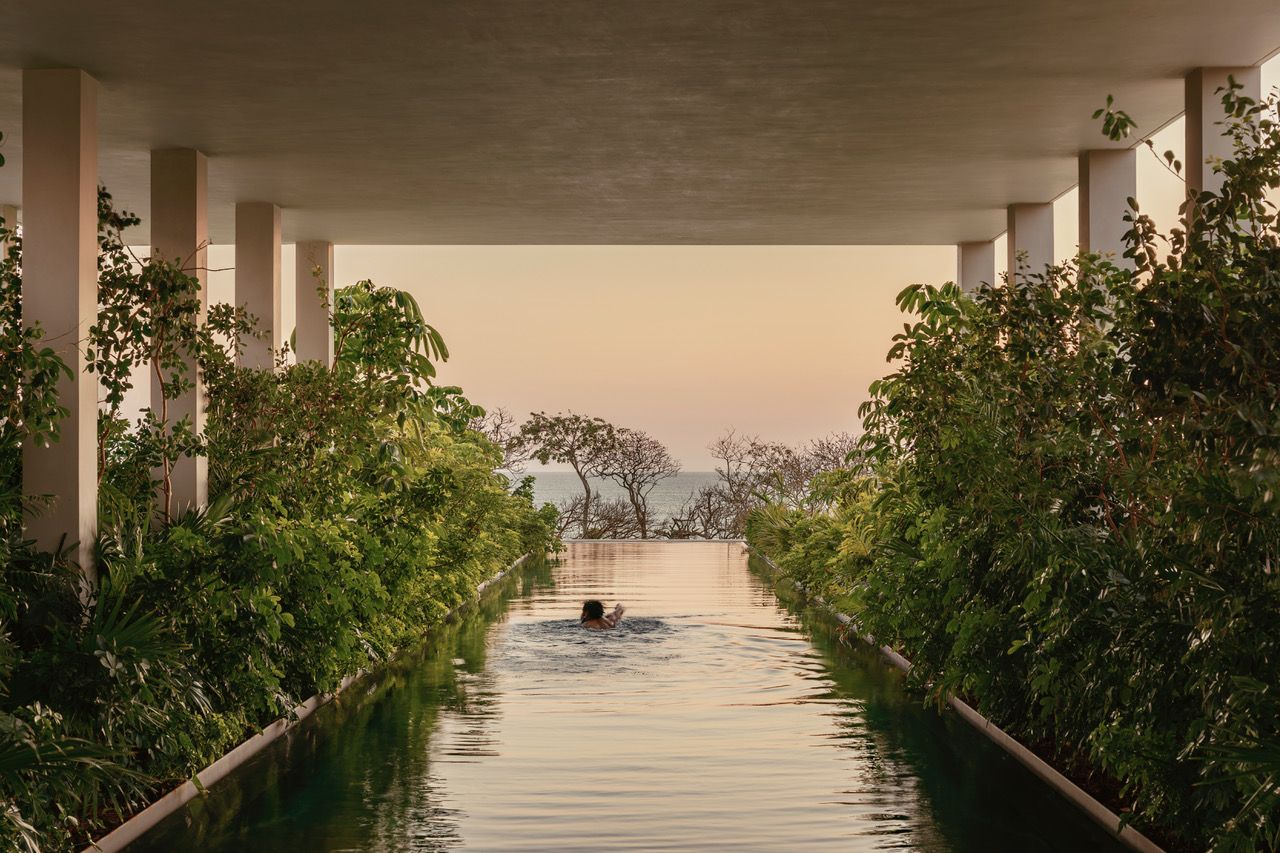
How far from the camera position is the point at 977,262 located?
46.8 ft

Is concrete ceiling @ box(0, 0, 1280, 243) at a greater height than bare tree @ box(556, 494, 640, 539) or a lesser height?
greater

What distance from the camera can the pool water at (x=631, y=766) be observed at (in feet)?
20.0

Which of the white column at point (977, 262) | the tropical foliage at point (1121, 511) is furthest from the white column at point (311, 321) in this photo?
the white column at point (977, 262)

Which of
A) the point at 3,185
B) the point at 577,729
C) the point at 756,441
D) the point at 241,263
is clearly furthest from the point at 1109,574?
the point at 756,441

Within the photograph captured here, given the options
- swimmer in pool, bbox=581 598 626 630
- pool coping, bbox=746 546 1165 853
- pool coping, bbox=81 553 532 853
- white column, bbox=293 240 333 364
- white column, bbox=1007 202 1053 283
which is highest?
white column, bbox=1007 202 1053 283

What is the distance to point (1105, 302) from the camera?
19.8ft

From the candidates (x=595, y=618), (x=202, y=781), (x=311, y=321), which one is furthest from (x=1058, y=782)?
(x=311, y=321)

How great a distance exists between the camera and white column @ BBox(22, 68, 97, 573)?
6.76m

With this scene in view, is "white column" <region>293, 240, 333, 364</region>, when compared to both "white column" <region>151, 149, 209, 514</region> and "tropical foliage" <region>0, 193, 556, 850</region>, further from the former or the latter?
"white column" <region>151, 149, 209, 514</region>

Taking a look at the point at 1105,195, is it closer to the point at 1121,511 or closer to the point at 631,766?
the point at 1121,511

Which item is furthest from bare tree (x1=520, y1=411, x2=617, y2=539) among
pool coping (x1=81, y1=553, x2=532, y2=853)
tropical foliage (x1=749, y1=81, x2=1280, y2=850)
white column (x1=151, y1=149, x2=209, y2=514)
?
tropical foliage (x1=749, y1=81, x2=1280, y2=850)

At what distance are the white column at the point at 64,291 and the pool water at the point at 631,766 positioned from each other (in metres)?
1.57

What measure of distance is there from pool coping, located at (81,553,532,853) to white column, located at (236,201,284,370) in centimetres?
287

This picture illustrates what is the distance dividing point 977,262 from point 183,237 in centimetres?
829
